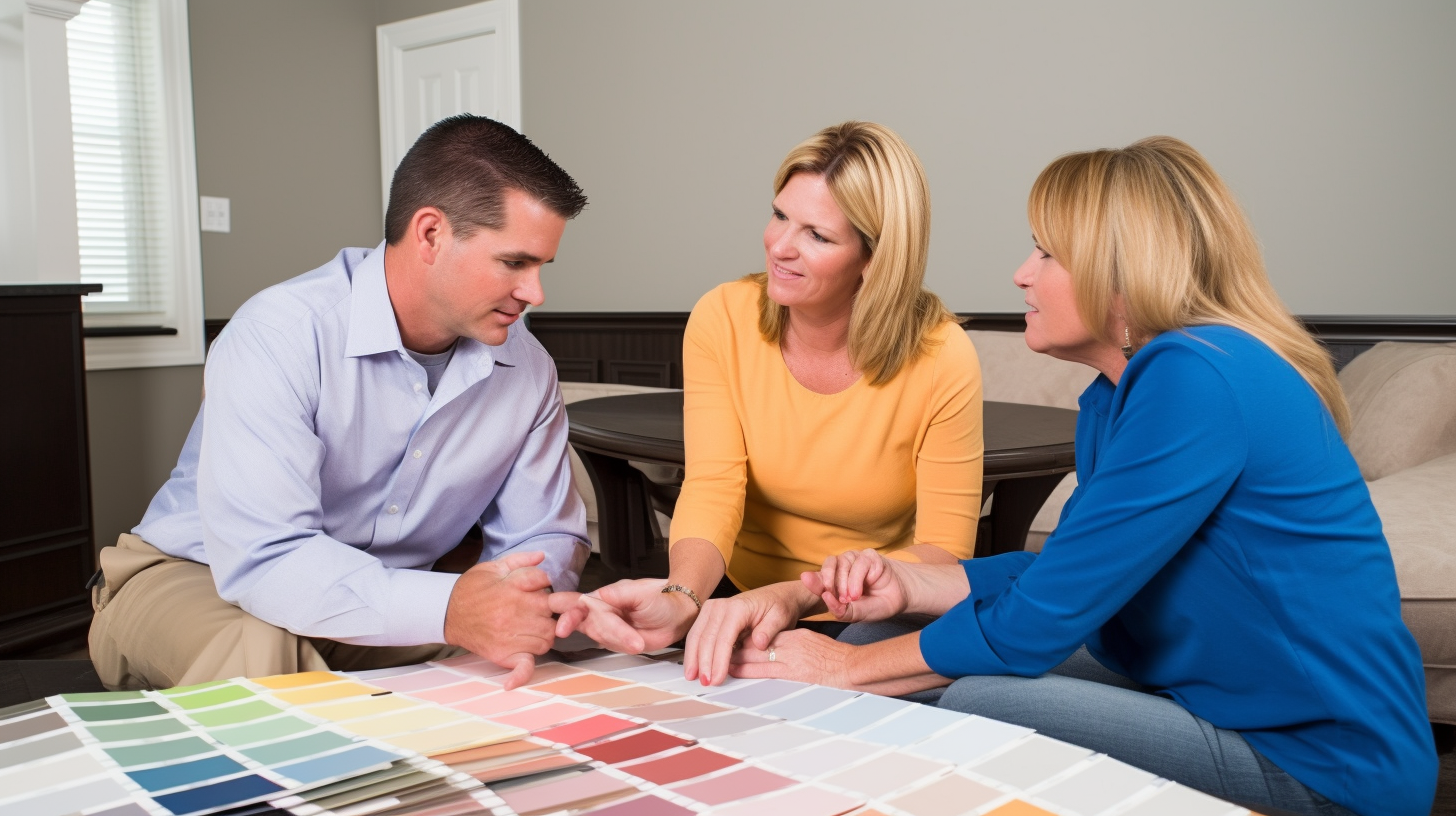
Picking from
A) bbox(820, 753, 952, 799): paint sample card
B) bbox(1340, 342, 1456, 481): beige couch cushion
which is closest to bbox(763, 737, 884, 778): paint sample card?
bbox(820, 753, 952, 799): paint sample card

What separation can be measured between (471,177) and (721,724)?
0.87 meters

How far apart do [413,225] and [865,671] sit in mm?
868

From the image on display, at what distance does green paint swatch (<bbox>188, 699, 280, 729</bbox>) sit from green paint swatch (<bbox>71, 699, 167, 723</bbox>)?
0.12 ft

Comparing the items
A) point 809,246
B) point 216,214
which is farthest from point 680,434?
point 216,214

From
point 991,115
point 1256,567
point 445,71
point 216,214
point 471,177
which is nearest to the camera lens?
point 1256,567

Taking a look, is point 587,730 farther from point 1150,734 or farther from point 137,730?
point 1150,734

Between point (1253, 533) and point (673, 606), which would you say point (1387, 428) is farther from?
point (673, 606)

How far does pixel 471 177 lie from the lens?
137 cm

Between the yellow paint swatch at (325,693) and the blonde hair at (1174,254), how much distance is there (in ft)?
2.91

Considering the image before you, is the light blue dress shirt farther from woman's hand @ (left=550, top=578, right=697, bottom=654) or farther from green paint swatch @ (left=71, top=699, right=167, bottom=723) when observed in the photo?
green paint swatch @ (left=71, top=699, right=167, bottom=723)

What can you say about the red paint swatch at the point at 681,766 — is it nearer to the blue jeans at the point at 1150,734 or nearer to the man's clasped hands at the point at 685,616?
the man's clasped hands at the point at 685,616

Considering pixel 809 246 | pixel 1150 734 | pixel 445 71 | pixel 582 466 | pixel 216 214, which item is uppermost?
pixel 445 71

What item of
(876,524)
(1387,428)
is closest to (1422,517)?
(1387,428)

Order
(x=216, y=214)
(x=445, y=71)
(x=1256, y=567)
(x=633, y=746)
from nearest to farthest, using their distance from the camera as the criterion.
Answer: (x=633, y=746)
(x=1256, y=567)
(x=216, y=214)
(x=445, y=71)
